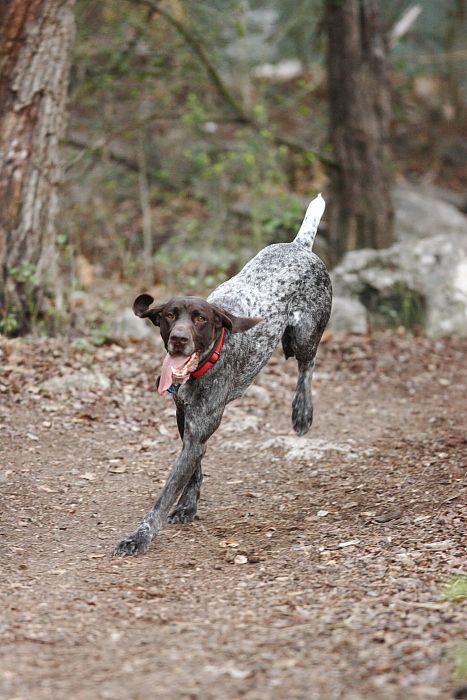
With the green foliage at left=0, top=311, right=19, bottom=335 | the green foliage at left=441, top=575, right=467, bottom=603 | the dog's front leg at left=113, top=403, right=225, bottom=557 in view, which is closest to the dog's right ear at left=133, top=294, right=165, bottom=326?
the dog's front leg at left=113, top=403, right=225, bottom=557

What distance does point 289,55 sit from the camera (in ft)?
50.9

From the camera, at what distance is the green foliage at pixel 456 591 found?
13.1 ft

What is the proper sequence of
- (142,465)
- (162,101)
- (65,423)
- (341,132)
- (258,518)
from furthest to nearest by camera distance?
(162,101), (341,132), (65,423), (142,465), (258,518)

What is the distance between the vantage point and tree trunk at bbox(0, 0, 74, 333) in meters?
8.04

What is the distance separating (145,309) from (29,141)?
11.9 feet

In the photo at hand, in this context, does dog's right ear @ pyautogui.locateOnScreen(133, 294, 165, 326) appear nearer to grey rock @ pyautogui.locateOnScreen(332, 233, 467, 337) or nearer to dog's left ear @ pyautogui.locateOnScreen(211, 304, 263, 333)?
dog's left ear @ pyautogui.locateOnScreen(211, 304, 263, 333)

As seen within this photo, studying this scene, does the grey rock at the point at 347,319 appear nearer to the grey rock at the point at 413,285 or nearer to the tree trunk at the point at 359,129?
the grey rock at the point at 413,285

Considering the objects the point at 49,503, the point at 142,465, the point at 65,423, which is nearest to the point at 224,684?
the point at 49,503

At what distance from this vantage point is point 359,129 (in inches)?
470

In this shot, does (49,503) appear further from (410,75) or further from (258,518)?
(410,75)

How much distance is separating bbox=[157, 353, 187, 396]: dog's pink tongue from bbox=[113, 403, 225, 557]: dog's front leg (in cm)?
45

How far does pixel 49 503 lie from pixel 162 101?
27.0 ft

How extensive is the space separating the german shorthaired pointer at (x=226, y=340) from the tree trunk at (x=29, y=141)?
2819 mm

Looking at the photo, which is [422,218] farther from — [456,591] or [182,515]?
[456,591]
